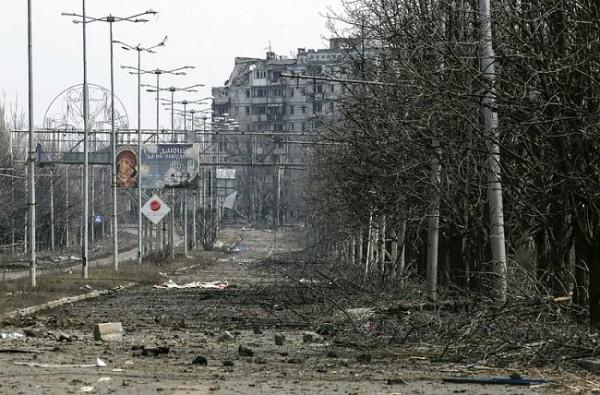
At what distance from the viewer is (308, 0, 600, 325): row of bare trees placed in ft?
58.4

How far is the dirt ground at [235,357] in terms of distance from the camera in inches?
533

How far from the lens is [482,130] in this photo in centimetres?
2128

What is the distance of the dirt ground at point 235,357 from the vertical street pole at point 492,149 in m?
2.20

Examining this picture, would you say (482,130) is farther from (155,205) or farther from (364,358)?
(155,205)

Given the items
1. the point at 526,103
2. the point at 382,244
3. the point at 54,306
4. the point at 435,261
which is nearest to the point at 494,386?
the point at 526,103

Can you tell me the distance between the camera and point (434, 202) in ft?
90.5

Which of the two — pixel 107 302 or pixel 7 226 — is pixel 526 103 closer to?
pixel 107 302

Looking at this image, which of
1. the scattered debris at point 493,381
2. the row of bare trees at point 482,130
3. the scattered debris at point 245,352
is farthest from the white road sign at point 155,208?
the scattered debris at point 493,381

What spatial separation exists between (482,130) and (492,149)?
1.43 feet

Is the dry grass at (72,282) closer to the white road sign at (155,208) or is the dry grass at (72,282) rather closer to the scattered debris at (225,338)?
the white road sign at (155,208)

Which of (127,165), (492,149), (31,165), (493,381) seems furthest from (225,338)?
(127,165)

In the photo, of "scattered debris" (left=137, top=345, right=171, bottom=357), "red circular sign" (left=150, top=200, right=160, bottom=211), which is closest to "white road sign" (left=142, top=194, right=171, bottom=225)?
"red circular sign" (left=150, top=200, right=160, bottom=211)

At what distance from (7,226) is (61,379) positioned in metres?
79.1

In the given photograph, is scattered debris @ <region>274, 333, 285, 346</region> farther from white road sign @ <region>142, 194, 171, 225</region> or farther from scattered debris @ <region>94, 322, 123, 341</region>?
white road sign @ <region>142, 194, 171, 225</region>
